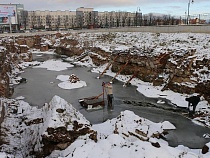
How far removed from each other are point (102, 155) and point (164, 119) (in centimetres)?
893

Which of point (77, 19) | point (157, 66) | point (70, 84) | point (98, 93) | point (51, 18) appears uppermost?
point (51, 18)

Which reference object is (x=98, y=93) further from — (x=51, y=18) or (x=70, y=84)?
(x=51, y=18)

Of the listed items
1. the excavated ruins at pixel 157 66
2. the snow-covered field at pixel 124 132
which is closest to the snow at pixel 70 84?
the snow-covered field at pixel 124 132

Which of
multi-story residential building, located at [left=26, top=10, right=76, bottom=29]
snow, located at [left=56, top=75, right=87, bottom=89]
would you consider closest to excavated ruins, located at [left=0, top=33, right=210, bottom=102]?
snow, located at [left=56, top=75, right=87, bottom=89]

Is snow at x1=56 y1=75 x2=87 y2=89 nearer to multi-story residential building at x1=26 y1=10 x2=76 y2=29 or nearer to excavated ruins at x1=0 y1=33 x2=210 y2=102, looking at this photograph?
excavated ruins at x1=0 y1=33 x2=210 y2=102

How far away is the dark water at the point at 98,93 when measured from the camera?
1422cm

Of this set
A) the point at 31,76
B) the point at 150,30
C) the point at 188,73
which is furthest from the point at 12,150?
the point at 150,30

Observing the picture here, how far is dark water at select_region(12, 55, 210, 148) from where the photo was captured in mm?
14219

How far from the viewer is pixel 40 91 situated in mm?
23062

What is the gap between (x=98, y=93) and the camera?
73.2 feet

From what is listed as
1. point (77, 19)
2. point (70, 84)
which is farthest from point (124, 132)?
point (77, 19)

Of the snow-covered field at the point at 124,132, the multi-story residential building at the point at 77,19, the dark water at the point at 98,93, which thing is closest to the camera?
the snow-covered field at the point at 124,132

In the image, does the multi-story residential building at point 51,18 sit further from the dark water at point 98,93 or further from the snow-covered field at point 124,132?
the snow-covered field at point 124,132

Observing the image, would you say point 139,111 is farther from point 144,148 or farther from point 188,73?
point 144,148
